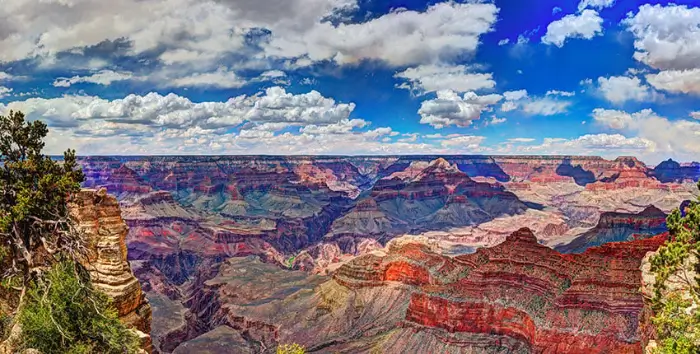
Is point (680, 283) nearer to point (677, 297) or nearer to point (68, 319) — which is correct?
point (677, 297)

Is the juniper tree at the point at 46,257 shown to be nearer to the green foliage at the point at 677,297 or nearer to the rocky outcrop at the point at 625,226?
the green foliage at the point at 677,297

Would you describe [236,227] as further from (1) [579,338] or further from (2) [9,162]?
(2) [9,162]

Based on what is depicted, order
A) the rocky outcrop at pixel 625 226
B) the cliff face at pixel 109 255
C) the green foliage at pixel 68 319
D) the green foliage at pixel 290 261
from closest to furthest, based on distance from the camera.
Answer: the green foliage at pixel 68 319 → the cliff face at pixel 109 255 → the rocky outcrop at pixel 625 226 → the green foliage at pixel 290 261

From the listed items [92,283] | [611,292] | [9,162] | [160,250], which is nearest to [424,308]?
[611,292]

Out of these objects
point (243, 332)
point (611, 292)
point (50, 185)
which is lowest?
point (243, 332)

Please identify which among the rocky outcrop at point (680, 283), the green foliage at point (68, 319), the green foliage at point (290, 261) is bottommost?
the green foliage at point (290, 261)

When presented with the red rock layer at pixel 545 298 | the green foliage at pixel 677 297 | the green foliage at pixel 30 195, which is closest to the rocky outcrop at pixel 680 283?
the green foliage at pixel 677 297
